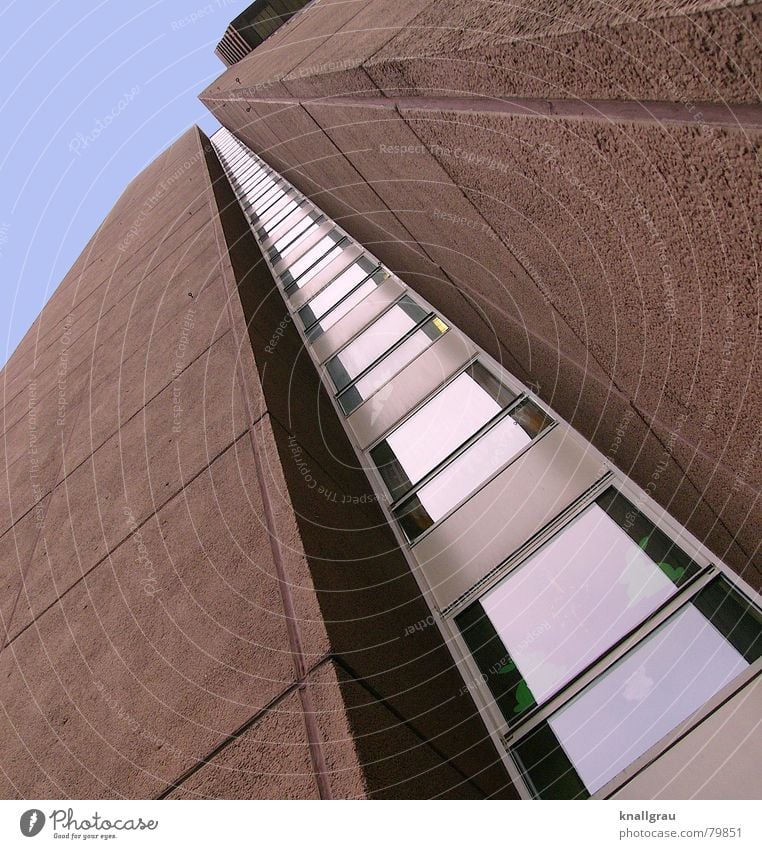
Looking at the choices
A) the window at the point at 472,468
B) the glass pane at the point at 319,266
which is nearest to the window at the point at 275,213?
the glass pane at the point at 319,266

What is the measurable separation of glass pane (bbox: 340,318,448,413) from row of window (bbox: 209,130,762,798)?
2.18 ft

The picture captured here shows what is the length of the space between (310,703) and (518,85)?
266cm

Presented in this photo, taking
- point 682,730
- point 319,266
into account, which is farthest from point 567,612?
point 319,266

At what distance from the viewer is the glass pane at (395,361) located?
6.02 meters

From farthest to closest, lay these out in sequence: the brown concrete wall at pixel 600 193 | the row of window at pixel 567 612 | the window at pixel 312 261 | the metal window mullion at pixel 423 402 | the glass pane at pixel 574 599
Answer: the window at pixel 312 261
the metal window mullion at pixel 423 402
the glass pane at pixel 574 599
the row of window at pixel 567 612
the brown concrete wall at pixel 600 193

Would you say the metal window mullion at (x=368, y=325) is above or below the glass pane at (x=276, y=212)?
below

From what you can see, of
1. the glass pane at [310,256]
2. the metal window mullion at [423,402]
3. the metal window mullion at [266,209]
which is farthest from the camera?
the metal window mullion at [266,209]

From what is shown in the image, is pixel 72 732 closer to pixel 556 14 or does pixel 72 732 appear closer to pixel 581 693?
pixel 581 693

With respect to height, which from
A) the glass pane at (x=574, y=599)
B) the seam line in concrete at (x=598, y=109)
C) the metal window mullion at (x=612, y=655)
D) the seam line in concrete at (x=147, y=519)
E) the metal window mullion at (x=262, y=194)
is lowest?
the metal window mullion at (x=612, y=655)

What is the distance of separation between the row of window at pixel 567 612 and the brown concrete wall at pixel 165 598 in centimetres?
120

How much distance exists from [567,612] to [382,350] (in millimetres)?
3431

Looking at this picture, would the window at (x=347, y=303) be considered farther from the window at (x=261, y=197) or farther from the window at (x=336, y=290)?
the window at (x=261, y=197)

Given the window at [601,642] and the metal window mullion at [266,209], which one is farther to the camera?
the metal window mullion at [266,209]

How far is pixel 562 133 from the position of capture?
2285 mm
